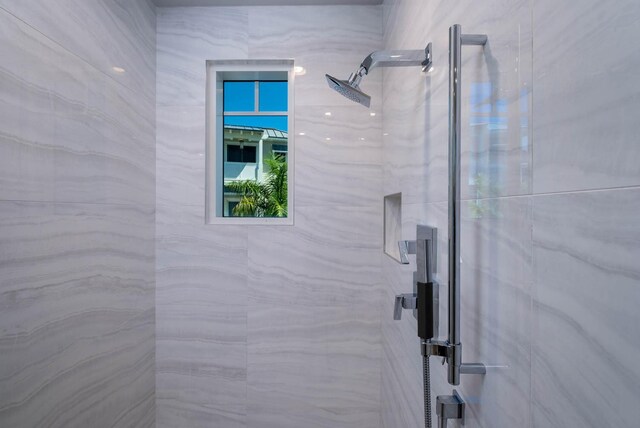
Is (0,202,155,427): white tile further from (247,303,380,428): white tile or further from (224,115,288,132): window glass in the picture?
(224,115,288,132): window glass

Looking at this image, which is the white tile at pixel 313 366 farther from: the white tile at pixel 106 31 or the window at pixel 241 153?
the white tile at pixel 106 31

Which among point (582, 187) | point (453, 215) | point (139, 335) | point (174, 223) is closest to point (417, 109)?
point (453, 215)

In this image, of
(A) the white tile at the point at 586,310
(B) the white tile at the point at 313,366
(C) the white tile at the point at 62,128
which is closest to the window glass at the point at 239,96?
(C) the white tile at the point at 62,128

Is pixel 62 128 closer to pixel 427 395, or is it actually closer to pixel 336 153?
pixel 336 153

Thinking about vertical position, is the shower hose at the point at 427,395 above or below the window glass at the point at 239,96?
below

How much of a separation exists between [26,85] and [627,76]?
1.42m

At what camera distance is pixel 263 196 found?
2.17 m

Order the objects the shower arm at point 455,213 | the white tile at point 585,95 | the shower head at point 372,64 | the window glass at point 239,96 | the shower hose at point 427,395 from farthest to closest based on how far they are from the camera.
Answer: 1. the window glass at point 239,96
2. the shower head at point 372,64
3. the shower hose at point 427,395
4. the shower arm at point 455,213
5. the white tile at point 585,95

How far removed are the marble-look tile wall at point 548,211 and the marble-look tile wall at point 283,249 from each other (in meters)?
0.93

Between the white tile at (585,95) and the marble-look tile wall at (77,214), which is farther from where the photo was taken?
the marble-look tile wall at (77,214)

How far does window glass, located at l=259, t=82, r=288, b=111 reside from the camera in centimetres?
212

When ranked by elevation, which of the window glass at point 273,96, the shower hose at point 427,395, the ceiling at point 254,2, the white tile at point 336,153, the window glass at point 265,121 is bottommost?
the shower hose at point 427,395

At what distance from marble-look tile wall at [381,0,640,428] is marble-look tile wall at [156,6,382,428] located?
93 centimetres

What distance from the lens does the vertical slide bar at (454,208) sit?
2.44ft
